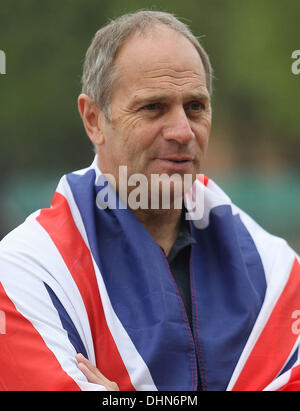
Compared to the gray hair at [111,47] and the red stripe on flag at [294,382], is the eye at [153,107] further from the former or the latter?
the red stripe on flag at [294,382]

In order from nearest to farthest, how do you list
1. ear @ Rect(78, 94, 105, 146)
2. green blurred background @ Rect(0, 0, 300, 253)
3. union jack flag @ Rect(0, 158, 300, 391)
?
union jack flag @ Rect(0, 158, 300, 391) → ear @ Rect(78, 94, 105, 146) → green blurred background @ Rect(0, 0, 300, 253)

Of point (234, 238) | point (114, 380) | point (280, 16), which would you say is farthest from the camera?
point (280, 16)

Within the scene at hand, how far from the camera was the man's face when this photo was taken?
3.40 metres

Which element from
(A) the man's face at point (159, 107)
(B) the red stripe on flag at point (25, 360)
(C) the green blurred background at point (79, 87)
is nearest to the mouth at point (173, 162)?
(A) the man's face at point (159, 107)

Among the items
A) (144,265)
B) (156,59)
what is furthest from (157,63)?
(144,265)

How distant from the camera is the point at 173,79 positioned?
3410 millimetres

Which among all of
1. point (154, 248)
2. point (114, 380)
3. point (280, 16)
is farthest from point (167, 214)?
point (280, 16)

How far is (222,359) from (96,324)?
57cm

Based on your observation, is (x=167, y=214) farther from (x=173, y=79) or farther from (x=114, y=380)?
(x=114, y=380)

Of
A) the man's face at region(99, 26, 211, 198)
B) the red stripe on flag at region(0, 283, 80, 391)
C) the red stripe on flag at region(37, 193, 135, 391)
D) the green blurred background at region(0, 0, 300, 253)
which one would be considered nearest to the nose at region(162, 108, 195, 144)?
the man's face at region(99, 26, 211, 198)

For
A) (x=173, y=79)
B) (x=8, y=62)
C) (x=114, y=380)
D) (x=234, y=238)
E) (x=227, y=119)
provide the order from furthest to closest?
(x=227, y=119), (x=8, y=62), (x=234, y=238), (x=173, y=79), (x=114, y=380)

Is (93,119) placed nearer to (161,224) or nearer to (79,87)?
(161,224)

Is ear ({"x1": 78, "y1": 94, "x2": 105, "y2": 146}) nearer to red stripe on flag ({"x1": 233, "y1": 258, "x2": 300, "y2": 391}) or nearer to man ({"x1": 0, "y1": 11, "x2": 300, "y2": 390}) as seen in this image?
man ({"x1": 0, "y1": 11, "x2": 300, "y2": 390})

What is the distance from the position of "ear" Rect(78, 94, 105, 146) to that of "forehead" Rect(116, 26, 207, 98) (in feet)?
0.81
